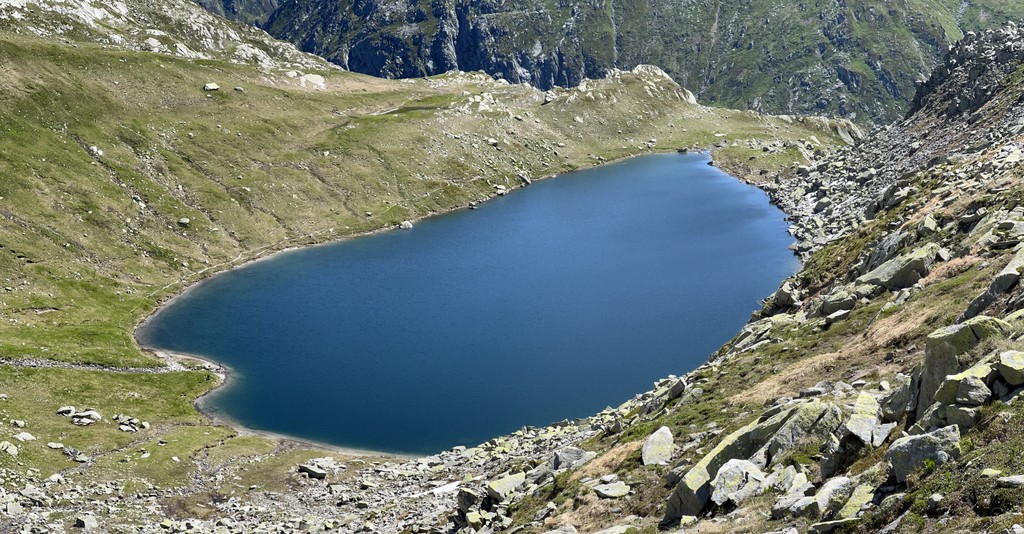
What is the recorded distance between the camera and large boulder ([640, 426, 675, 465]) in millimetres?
44375

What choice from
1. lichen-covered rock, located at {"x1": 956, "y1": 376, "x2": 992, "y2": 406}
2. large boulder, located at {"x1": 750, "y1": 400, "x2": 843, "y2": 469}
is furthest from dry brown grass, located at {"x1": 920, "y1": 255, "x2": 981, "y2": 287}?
lichen-covered rock, located at {"x1": 956, "y1": 376, "x2": 992, "y2": 406}

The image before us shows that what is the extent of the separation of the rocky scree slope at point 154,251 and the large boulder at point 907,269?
23.8 meters

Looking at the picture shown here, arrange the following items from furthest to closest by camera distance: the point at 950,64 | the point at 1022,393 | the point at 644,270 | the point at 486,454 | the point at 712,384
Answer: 1. the point at 950,64
2. the point at 644,270
3. the point at 486,454
4. the point at 712,384
5. the point at 1022,393

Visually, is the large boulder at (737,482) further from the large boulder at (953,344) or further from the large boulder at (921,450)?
the large boulder at (921,450)

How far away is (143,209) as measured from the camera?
144000mm

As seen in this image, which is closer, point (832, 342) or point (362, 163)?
point (832, 342)

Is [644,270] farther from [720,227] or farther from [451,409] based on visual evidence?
[451,409]

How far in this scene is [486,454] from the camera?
236ft

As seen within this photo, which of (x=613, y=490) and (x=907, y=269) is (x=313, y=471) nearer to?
(x=613, y=490)

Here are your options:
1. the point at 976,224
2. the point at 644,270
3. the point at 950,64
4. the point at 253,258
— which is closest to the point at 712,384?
the point at 976,224

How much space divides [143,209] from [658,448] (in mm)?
122546

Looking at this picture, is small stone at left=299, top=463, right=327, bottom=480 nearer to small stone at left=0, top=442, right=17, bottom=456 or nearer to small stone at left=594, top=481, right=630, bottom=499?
small stone at left=0, top=442, right=17, bottom=456

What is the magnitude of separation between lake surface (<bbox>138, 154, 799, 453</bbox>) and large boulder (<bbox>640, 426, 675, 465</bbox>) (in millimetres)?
37489

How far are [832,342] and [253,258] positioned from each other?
11463 cm
